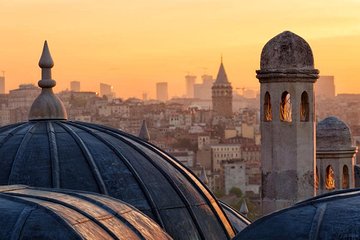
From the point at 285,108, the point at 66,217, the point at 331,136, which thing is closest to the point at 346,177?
the point at 331,136

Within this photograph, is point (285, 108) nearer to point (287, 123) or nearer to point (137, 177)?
point (287, 123)

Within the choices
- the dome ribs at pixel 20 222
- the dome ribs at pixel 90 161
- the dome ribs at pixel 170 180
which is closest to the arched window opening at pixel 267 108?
the dome ribs at pixel 170 180

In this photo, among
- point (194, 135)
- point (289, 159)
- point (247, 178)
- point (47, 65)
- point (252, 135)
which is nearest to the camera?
point (47, 65)

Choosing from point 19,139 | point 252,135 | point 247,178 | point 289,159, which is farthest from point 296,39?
point 252,135

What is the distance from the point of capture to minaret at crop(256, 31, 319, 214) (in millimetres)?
12281

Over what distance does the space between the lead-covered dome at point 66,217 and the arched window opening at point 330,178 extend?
10.1m

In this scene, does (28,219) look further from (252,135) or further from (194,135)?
(252,135)

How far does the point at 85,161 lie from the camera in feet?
29.5

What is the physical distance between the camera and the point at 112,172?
8992 mm

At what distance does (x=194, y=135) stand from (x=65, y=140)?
412 ft

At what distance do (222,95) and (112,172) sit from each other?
519 feet

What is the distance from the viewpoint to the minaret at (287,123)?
12281mm

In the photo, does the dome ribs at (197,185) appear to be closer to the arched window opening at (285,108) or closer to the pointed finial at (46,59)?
the pointed finial at (46,59)

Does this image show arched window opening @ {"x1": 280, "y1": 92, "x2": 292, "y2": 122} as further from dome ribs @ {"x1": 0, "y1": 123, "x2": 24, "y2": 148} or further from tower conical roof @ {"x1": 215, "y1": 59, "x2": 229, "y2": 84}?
tower conical roof @ {"x1": 215, "y1": 59, "x2": 229, "y2": 84}
